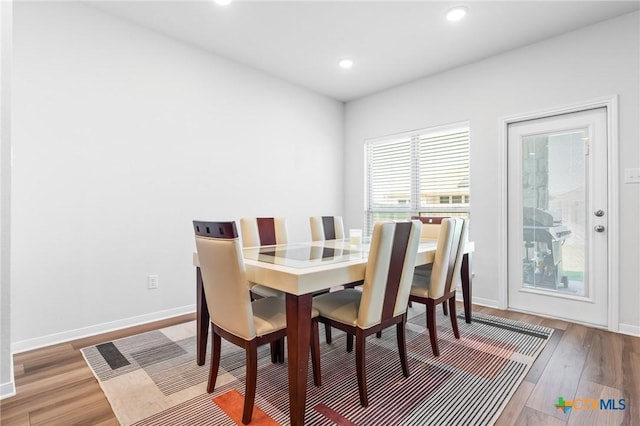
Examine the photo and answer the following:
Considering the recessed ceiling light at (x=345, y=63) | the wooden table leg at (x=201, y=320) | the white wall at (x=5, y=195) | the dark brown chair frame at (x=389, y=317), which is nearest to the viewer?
the dark brown chair frame at (x=389, y=317)

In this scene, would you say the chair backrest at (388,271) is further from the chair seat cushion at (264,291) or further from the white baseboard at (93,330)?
the white baseboard at (93,330)

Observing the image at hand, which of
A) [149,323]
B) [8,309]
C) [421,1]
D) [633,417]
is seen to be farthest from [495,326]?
[8,309]

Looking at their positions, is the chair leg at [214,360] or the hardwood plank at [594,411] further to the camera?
the chair leg at [214,360]

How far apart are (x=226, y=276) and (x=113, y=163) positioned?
6.31 feet

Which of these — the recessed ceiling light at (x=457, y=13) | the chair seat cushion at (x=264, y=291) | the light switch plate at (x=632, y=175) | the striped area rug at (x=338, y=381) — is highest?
the recessed ceiling light at (x=457, y=13)

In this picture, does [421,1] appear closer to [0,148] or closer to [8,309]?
[0,148]

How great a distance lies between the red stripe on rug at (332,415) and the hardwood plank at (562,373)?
38.7 inches

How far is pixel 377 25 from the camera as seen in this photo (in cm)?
286

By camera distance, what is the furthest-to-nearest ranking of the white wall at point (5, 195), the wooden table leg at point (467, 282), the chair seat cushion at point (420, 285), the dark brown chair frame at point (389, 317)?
the wooden table leg at point (467, 282) → the chair seat cushion at point (420, 285) → the white wall at point (5, 195) → the dark brown chair frame at point (389, 317)

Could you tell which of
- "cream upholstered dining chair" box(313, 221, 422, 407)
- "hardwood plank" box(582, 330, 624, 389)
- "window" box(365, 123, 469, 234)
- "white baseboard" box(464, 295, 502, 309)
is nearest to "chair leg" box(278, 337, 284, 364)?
"cream upholstered dining chair" box(313, 221, 422, 407)

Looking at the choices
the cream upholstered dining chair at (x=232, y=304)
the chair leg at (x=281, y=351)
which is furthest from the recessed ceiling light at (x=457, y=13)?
the chair leg at (x=281, y=351)

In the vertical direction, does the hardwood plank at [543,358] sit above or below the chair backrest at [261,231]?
below

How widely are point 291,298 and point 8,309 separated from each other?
1675 millimetres

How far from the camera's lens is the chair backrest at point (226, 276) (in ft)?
4.91
